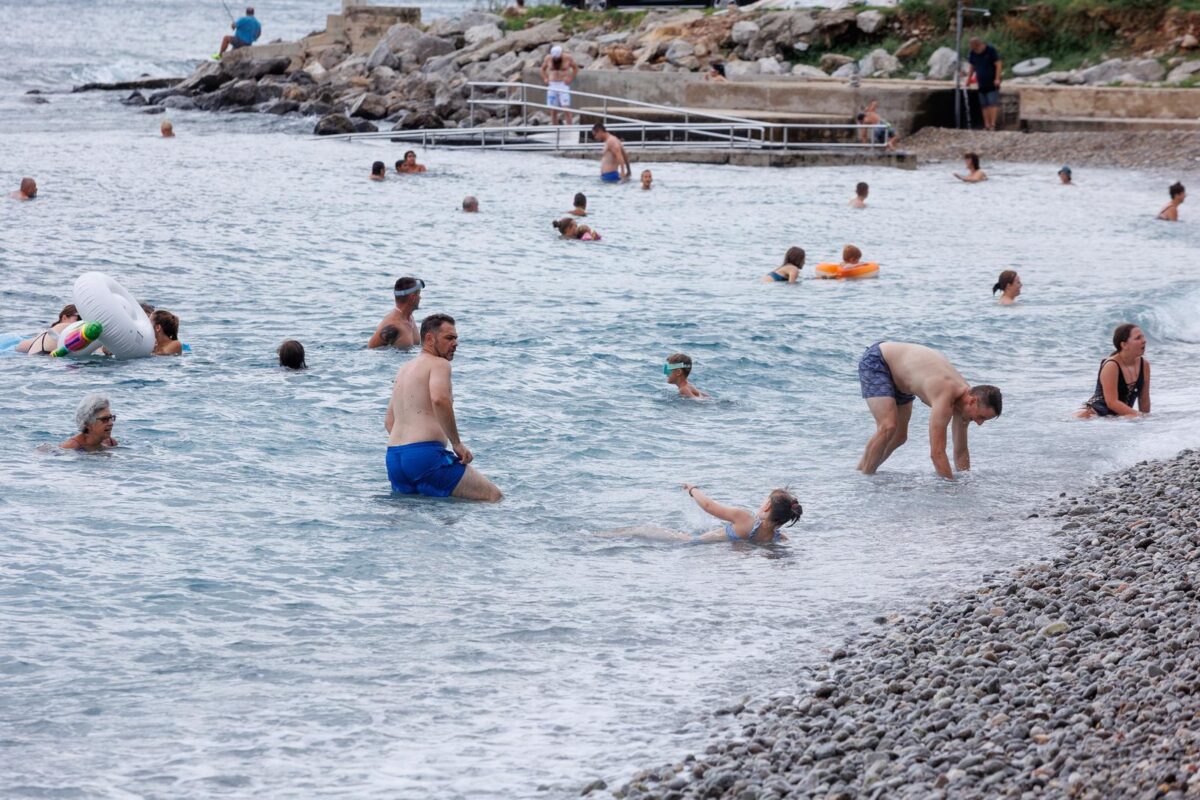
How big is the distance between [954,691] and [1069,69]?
30.5 meters

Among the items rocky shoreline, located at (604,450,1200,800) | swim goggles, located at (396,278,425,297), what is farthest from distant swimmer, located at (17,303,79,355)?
rocky shoreline, located at (604,450,1200,800)

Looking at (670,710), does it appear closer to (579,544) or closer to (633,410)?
(579,544)

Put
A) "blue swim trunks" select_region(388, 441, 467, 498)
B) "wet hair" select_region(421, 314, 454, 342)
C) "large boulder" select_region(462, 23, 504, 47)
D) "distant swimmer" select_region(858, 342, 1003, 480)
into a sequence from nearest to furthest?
"wet hair" select_region(421, 314, 454, 342) → "blue swim trunks" select_region(388, 441, 467, 498) → "distant swimmer" select_region(858, 342, 1003, 480) → "large boulder" select_region(462, 23, 504, 47)

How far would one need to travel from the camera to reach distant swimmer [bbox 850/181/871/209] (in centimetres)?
2325

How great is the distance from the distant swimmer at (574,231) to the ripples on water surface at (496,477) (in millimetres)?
322

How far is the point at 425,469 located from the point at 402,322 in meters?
4.85

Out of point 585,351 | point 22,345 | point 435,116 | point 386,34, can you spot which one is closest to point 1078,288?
point 585,351

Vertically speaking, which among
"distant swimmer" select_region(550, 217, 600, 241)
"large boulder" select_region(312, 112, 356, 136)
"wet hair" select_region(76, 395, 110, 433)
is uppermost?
"large boulder" select_region(312, 112, 356, 136)

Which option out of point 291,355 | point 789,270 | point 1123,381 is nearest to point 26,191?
point 291,355

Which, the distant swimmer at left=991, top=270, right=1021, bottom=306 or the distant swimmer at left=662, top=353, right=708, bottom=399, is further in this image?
the distant swimmer at left=991, top=270, right=1021, bottom=306

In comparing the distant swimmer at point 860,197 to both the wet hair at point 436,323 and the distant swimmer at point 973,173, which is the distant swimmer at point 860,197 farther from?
the wet hair at point 436,323

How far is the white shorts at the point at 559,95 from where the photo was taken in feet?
104

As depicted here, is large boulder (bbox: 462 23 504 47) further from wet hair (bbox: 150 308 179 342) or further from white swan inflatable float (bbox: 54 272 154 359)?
white swan inflatable float (bbox: 54 272 154 359)

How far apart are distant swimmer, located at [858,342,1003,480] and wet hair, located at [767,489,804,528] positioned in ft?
4.54
